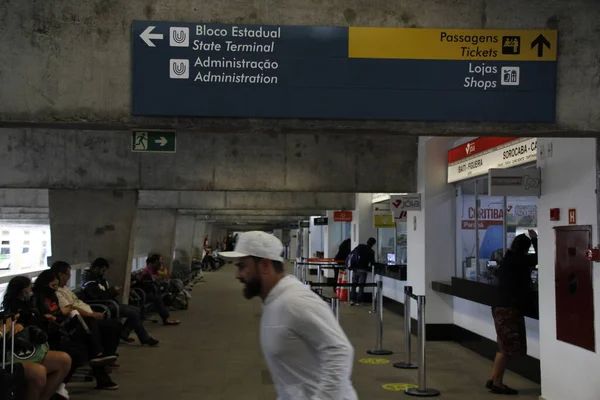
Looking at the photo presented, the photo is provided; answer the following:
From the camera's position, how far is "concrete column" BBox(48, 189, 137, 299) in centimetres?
1254


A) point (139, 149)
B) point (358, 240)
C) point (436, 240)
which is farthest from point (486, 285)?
point (358, 240)

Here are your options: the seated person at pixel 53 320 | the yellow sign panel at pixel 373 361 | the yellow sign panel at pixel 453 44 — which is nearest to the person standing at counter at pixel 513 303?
the yellow sign panel at pixel 373 361

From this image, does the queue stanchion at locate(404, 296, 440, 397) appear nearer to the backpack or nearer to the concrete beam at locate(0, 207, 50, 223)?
the backpack

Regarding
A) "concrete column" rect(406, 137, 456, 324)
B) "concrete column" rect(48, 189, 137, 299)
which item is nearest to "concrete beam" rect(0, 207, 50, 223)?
"concrete column" rect(48, 189, 137, 299)

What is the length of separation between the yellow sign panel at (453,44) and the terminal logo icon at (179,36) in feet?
4.01

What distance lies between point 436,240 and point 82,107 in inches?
284

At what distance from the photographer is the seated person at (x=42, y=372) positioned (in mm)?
5445

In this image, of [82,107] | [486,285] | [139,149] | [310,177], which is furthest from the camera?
[310,177]

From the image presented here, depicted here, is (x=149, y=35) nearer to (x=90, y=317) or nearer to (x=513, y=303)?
(x=90, y=317)

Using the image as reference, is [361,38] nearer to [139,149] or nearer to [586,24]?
[586,24]

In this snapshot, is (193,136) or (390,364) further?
(193,136)

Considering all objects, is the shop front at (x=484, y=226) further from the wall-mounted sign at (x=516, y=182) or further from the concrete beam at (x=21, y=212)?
the concrete beam at (x=21, y=212)

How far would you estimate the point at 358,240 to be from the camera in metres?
19.0

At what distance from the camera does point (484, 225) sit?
34.1 ft
